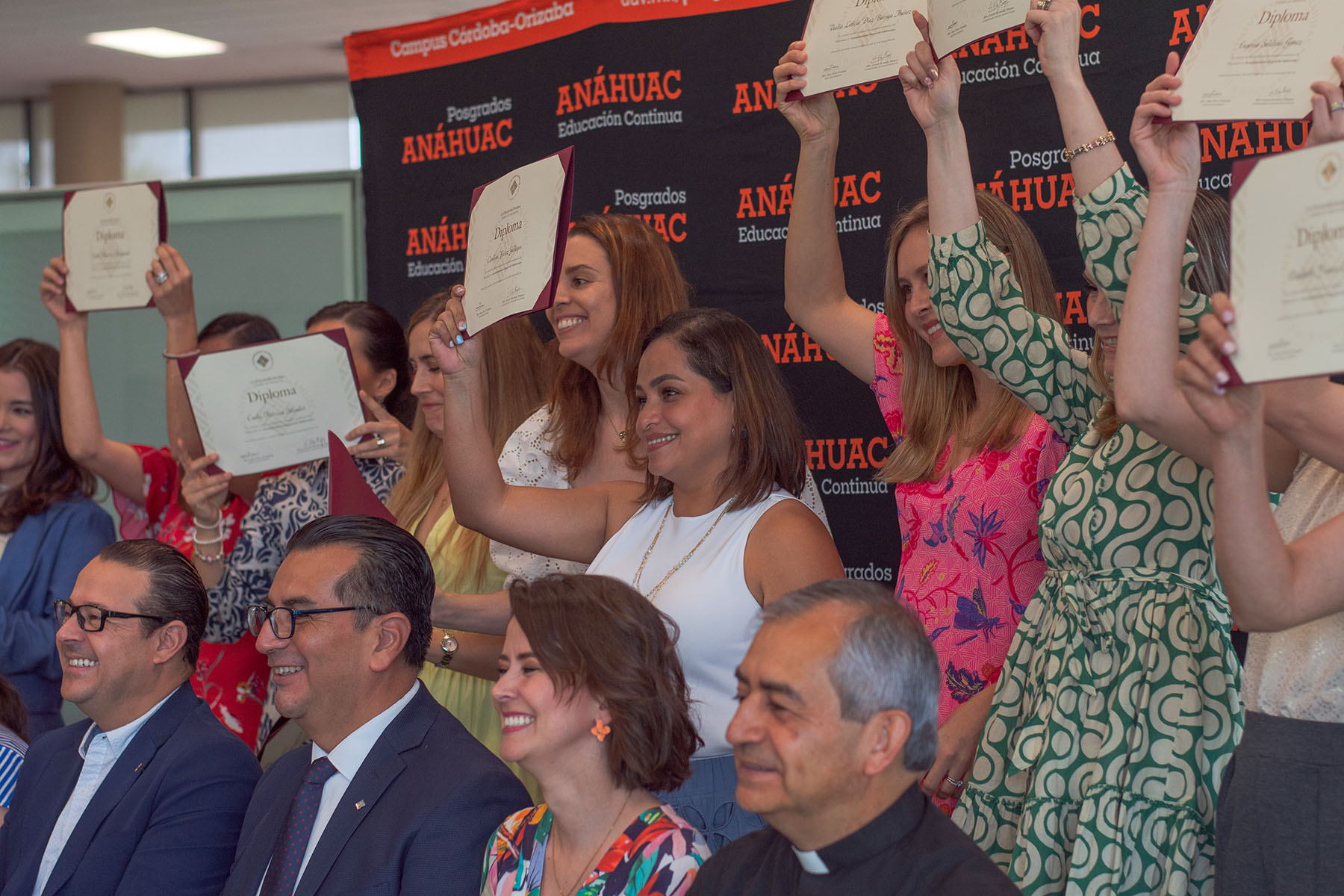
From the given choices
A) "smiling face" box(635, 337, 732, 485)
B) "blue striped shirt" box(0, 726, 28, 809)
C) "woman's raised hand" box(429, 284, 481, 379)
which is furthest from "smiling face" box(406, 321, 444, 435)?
"blue striped shirt" box(0, 726, 28, 809)

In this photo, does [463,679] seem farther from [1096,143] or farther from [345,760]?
[1096,143]

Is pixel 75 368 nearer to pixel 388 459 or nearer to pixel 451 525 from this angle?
pixel 388 459

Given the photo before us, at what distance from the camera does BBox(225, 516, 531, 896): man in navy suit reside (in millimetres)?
2160

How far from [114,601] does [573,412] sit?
3.46 ft

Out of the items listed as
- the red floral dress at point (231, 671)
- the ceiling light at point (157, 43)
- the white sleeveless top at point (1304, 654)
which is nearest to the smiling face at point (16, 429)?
the red floral dress at point (231, 671)

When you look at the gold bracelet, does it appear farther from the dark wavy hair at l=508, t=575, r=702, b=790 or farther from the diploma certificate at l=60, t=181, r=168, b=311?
the diploma certificate at l=60, t=181, r=168, b=311

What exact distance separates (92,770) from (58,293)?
1.83 meters

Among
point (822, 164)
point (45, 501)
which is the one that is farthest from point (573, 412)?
point (45, 501)

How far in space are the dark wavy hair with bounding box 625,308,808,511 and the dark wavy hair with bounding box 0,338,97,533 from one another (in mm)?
2402

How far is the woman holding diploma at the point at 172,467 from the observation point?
3730 mm

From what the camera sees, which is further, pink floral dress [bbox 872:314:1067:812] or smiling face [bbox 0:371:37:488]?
smiling face [bbox 0:371:37:488]

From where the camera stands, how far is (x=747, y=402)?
2586 millimetres

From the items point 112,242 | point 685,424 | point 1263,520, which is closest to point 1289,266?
point 1263,520

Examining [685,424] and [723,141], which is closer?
[685,424]
